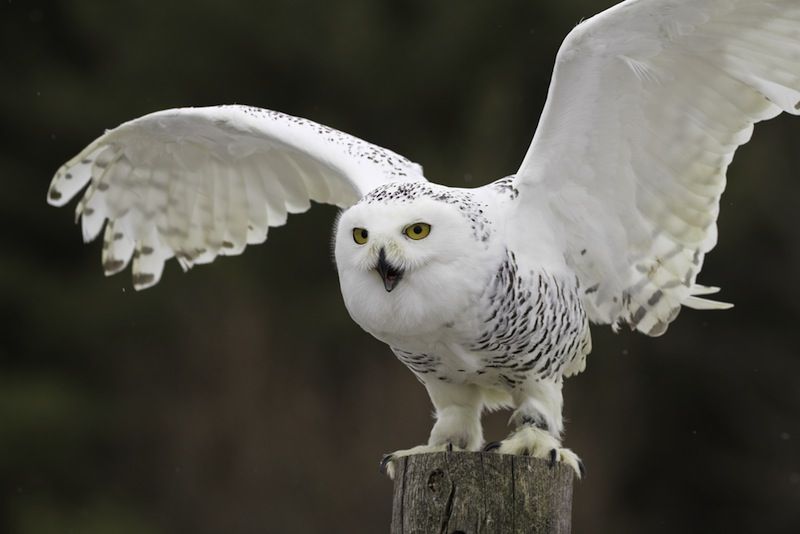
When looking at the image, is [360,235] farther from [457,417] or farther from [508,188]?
[457,417]

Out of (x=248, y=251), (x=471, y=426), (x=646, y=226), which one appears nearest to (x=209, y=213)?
(x=471, y=426)

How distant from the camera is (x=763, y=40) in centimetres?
280

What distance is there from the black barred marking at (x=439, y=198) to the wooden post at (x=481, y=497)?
1.63ft

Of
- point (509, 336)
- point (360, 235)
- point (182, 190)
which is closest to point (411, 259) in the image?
point (360, 235)

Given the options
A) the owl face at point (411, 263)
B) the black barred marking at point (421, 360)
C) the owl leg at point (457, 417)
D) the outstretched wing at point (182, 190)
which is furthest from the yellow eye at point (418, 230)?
the outstretched wing at point (182, 190)

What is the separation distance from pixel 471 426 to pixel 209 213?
110cm

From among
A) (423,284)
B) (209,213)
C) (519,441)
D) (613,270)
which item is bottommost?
(519,441)

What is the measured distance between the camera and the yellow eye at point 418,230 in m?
2.64

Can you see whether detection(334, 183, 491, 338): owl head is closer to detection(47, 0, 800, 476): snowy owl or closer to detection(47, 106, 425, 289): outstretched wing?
detection(47, 0, 800, 476): snowy owl

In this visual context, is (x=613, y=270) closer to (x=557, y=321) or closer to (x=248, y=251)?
(x=557, y=321)

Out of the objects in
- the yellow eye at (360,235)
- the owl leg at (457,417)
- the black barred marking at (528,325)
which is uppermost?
the yellow eye at (360,235)

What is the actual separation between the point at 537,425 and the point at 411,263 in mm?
614

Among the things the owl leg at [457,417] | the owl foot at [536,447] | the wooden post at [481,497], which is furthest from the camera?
the owl leg at [457,417]

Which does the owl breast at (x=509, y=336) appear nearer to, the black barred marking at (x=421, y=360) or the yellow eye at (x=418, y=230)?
the black barred marking at (x=421, y=360)
